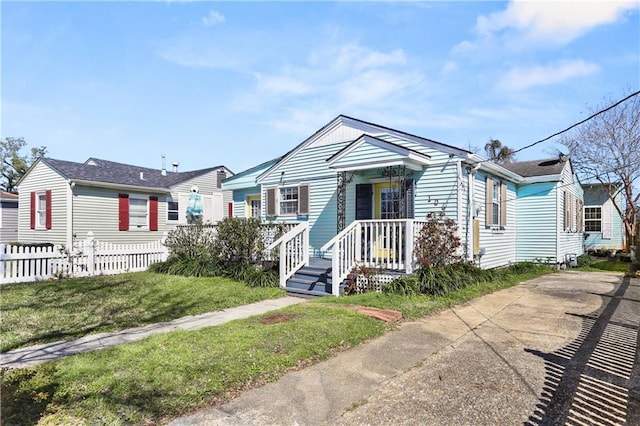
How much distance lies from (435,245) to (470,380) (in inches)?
204

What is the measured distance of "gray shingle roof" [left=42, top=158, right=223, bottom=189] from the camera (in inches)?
642

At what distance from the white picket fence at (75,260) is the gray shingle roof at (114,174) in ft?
18.8

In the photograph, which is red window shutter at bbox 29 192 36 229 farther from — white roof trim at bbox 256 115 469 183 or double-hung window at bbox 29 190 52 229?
white roof trim at bbox 256 115 469 183

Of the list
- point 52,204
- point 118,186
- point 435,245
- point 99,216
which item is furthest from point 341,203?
point 52,204

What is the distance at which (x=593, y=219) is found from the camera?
22344 mm

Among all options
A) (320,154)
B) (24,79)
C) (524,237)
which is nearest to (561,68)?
(524,237)

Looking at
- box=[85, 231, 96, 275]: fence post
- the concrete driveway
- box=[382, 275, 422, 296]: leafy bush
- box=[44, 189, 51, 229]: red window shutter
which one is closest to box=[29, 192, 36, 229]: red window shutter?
box=[44, 189, 51, 229]: red window shutter

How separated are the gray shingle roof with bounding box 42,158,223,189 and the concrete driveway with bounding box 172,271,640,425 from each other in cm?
1559

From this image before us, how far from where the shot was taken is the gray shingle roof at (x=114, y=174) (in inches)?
642

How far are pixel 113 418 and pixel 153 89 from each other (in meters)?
11.5

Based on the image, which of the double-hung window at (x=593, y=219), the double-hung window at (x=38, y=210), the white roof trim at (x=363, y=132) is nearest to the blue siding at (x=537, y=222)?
the white roof trim at (x=363, y=132)

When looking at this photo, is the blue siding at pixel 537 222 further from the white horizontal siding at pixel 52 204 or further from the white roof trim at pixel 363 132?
the white horizontal siding at pixel 52 204

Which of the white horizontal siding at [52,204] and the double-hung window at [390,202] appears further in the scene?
the white horizontal siding at [52,204]

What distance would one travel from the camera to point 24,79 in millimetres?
8750
